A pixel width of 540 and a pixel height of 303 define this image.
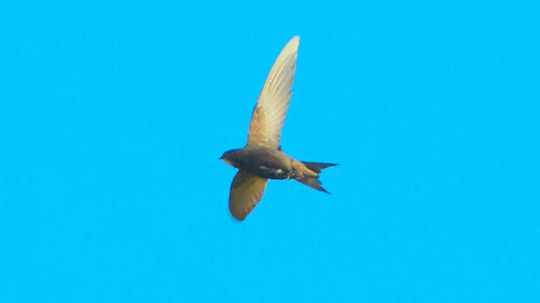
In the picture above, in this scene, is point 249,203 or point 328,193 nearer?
point 328,193

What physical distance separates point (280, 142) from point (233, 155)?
0.29 meters

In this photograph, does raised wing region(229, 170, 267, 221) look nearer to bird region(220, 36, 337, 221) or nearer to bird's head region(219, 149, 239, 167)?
bird region(220, 36, 337, 221)

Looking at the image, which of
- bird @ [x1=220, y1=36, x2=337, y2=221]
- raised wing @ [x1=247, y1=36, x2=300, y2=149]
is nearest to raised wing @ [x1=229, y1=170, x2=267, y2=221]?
bird @ [x1=220, y1=36, x2=337, y2=221]

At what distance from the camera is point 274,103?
5.73 m

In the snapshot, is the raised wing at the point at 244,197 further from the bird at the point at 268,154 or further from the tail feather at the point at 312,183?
the tail feather at the point at 312,183

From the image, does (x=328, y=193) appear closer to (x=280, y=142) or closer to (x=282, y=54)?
(x=280, y=142)

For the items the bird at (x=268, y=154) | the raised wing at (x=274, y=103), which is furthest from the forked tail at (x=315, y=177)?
the raised wing at (x=274, y=103)

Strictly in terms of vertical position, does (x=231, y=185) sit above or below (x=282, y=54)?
below

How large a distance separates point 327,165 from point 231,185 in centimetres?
57

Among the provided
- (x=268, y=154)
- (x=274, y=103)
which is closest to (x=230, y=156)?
(x=268, y=154)

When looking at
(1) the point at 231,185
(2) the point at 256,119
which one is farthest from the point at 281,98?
(1) the point at 231,185

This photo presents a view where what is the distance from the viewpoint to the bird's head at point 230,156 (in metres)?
5.58

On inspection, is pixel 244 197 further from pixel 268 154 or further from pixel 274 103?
pixel 274 103

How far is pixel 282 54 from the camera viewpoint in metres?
5.75
